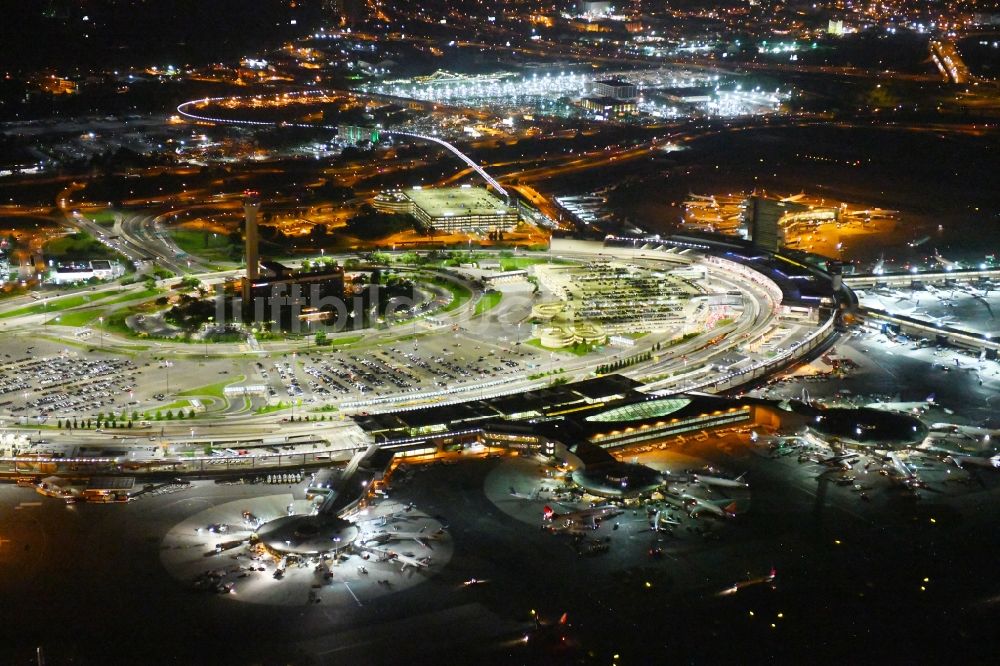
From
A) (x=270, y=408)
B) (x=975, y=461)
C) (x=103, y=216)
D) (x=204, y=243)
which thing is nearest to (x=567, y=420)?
(x=270, y=408)

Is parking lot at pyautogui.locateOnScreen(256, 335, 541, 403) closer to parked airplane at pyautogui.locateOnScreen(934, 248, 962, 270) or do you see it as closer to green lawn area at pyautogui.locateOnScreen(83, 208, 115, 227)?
parked airplane at pyautogui.locateOnScreen(934, 248, 962, 270)

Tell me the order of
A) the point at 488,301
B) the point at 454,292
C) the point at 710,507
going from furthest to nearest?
the point at 454,292, the point at 488,301, the point at 710,507

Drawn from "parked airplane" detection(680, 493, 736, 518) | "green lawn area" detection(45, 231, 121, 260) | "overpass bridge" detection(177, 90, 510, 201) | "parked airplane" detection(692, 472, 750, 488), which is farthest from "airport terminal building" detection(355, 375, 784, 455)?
"overpass bridge" detection(177, 90, 510, 201)

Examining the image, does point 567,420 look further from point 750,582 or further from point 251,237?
point 251,237

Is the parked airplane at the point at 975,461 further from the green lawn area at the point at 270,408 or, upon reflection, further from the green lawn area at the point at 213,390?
the green lawn area at the point at 213,390

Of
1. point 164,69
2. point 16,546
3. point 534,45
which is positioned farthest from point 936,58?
point 16,546

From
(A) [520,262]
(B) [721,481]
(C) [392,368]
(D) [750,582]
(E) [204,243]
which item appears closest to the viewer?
(D) [750,582]

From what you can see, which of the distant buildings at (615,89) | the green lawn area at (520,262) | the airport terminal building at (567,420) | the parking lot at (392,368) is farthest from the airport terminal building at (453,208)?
the distant buildings at (615,89)
